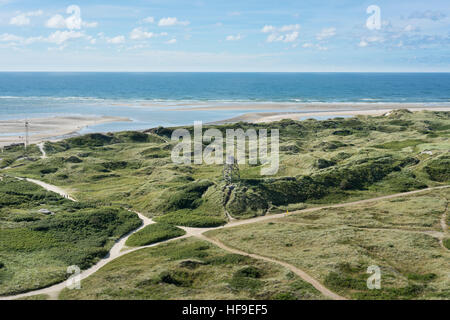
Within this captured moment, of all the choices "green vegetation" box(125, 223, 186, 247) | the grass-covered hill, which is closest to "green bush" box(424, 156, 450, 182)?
the grass-covered hill

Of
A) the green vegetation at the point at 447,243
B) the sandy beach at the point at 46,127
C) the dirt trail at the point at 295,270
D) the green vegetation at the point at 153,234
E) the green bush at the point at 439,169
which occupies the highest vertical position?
the sandy beach at the point at 46,127

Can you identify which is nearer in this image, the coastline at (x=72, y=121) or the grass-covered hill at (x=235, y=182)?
the grass-covered hill at (x=235, y=182)

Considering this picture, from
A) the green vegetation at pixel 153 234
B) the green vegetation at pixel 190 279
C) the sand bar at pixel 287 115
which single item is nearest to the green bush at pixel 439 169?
the green vegetation at pixel 190 279

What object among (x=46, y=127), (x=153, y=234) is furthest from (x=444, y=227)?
(x=46, y=127)

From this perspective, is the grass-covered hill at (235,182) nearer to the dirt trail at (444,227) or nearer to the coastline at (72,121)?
the dirt trail at (444,227)

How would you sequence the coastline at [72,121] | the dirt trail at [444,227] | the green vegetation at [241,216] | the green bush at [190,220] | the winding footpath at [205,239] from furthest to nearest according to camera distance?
the coastline at [72,121], the green bush at [190,220], the dirt trail at [444,227], the green vegetation at [241,216], the winding footpath at [205,239]

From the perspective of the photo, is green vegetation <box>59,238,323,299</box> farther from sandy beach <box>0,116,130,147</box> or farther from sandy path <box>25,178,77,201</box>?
sandy beach <box>0,116,130,147</box>
